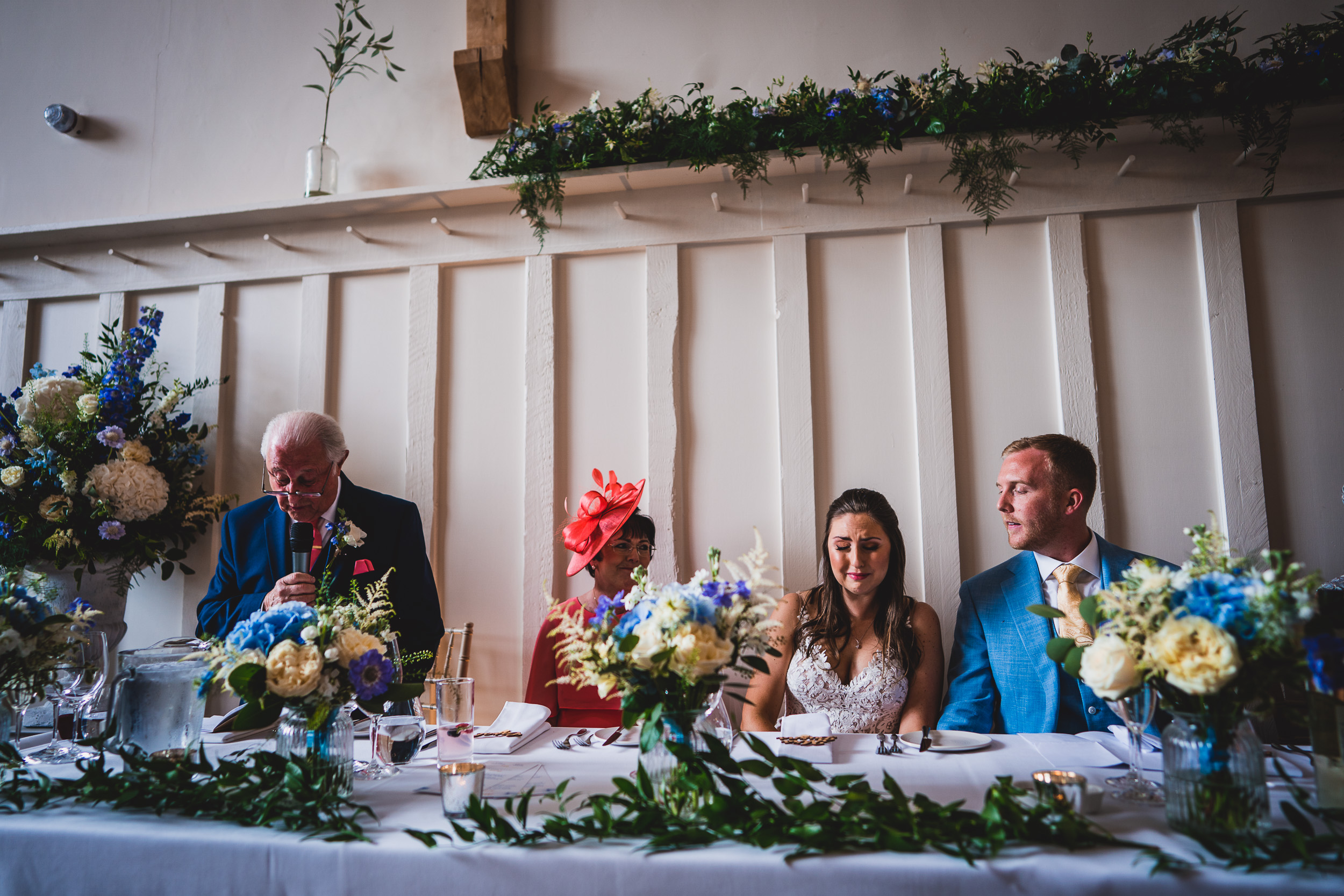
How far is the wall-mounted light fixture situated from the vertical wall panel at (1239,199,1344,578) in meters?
5.11

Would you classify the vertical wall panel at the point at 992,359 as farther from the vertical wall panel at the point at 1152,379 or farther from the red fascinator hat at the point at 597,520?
the red fascinator hat at the point at 597,520

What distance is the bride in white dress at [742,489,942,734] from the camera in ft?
8.18

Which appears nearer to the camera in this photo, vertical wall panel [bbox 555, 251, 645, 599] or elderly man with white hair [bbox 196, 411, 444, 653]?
elderly man with white hair [bbox 196, 411, 444, 653]

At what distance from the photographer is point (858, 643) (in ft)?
8.61

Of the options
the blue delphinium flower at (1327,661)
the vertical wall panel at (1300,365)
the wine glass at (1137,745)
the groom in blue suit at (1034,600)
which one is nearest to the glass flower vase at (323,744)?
the wine glass at (1137,745)

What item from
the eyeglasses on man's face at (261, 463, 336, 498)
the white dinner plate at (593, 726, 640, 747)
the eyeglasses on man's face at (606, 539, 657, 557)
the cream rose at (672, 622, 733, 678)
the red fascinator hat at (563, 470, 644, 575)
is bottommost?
the white dinner plate at (593, 726, 640, 747)

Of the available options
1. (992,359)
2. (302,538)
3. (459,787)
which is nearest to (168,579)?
(302,538)

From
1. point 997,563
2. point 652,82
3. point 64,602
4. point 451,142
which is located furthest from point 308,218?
point 997,563

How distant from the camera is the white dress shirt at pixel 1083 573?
2.46 m

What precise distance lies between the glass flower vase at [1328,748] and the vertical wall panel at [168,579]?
3674mm

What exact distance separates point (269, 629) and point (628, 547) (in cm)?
143

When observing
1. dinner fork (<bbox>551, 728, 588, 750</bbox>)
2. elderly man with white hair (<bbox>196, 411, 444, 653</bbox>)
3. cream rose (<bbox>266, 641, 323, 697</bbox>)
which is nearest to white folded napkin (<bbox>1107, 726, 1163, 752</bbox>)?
dinner fork (<bbox>551, 728, 588, 750</bbox>)

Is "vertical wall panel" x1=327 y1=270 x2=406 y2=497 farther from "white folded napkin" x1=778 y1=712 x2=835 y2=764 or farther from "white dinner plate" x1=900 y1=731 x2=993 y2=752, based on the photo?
"white dinner plate" x1=900 y1=731 x2=993 y2=752

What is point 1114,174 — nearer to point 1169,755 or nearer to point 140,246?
point 1169,755
